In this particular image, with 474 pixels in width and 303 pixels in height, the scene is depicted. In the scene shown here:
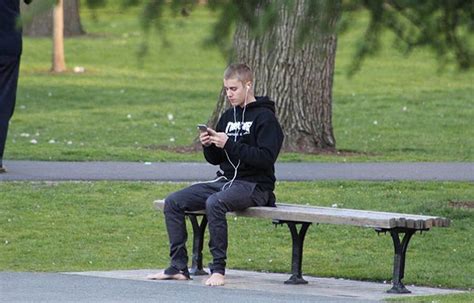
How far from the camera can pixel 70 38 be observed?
3481cm

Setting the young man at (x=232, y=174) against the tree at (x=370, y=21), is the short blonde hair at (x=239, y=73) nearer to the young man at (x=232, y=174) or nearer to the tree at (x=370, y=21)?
the young man at (x=232, y=174)

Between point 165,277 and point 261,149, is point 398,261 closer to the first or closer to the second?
point 261,149

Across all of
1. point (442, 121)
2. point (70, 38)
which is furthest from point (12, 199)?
point (70, 38)

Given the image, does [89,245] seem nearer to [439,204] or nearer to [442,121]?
[439,204]

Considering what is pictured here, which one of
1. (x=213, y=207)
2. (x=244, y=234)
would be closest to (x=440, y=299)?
(x=213, y=207)

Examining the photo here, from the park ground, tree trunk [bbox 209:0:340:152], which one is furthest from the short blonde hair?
tree trunk [bbox 209:0:340:152]

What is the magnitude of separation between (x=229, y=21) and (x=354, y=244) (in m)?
5.58

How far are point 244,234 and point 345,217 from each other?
2.43 metres

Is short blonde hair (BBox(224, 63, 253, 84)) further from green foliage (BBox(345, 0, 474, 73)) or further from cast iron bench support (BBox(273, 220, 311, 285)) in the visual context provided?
green foliage (BBox(345, 0, 474, 73))

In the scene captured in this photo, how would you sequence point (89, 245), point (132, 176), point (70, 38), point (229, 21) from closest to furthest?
point (229, 21) → point (89, 245) → point (132, 176) → point (70, 38)

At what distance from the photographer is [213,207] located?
877 cm

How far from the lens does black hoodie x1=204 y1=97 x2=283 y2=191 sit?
878 centimetres

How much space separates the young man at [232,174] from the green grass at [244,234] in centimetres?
83

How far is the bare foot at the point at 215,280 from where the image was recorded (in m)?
8.62
